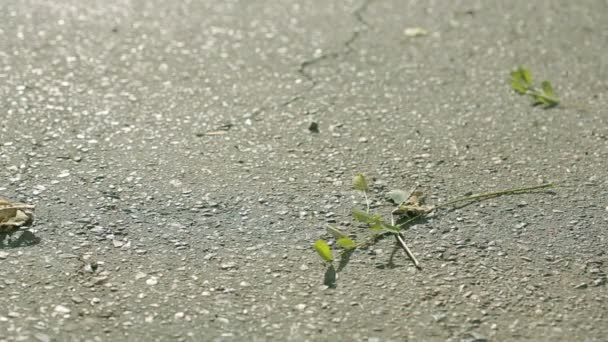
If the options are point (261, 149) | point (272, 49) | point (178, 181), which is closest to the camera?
point (178, 181)

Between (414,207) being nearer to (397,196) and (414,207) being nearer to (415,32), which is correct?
(397,196)

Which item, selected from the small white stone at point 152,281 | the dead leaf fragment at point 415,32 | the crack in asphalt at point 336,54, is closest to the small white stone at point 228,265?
the small white stone at point 152,281

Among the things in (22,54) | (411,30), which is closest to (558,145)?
(411,30)

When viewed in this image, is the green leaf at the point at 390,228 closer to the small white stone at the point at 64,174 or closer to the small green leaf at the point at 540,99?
the small white stone at the point at 64,174

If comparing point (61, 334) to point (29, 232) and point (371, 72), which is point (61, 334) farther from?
point (371, 72)

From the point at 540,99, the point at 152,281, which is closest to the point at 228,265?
the point at 152,281

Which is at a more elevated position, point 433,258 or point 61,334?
point 61,334
